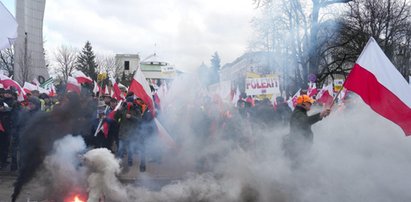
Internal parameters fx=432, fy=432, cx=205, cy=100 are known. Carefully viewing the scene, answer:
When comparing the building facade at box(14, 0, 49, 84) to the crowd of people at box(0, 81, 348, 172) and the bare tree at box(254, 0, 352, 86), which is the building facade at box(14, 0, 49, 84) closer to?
the crowd of people at box(0, 81, 348, 172)

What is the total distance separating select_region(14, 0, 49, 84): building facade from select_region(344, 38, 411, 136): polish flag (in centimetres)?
2606

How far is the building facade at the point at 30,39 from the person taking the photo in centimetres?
2963

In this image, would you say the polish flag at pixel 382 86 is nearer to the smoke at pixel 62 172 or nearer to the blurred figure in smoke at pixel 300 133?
the blurred figure in smoke at pixel 300 133

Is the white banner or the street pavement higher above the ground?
the white banner

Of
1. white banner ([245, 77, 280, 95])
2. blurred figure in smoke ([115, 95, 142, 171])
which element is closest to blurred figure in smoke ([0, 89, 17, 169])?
blurred figure in smoke ([115, 95, 142, 171])

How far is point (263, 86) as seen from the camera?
1523 cm

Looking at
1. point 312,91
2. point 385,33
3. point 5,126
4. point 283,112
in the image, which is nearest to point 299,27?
point 283,112

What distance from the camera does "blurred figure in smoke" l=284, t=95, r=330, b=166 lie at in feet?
22.6

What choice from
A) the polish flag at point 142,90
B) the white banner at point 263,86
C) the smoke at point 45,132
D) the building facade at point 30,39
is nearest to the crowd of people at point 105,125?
the polish flag at point 142,90

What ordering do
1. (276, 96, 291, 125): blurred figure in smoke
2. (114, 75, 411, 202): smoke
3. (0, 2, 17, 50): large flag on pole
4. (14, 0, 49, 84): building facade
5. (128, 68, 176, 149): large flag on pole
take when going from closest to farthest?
→ 1. (114, 75, 411, 202): smoke
2. (0, 2, 17, 50): large flag on pole
3. (128, 68, 176, 149): large flag on pole
4. (276, 96, 291, 125): blurred figure in smoke
5. (14, 0, 49, 84): building facade

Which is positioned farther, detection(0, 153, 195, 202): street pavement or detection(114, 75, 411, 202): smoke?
detection(0, 153, 195, 202): street pavement

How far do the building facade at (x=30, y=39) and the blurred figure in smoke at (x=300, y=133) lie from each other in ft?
82.3

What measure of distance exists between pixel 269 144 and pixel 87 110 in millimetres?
3360

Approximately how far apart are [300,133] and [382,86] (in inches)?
57.0
